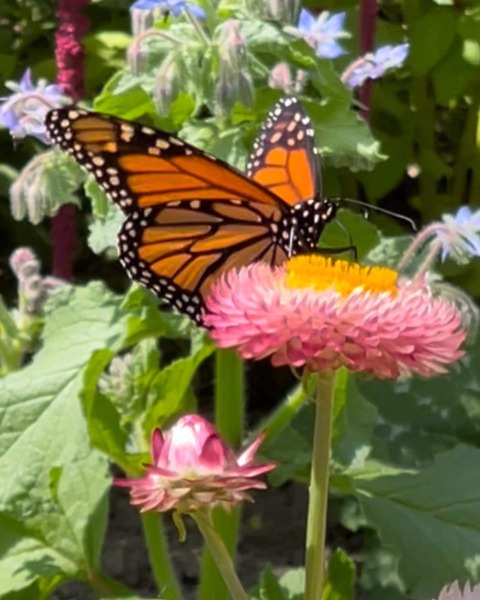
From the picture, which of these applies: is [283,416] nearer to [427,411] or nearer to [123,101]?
[123,101]

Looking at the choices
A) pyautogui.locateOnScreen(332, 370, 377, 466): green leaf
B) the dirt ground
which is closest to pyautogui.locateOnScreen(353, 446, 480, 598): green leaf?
pyautogui.locateOnScreen(332, 370, 377, 466): green leaf

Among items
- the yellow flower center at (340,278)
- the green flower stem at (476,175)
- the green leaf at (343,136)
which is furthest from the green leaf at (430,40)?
the yellow flower center at (340,278)

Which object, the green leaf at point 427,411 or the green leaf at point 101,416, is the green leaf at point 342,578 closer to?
the green leaf at point 101,416

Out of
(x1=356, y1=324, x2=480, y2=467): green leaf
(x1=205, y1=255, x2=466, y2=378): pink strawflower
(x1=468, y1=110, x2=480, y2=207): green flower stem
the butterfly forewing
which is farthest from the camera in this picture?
(x1=468, y1=110, x2=480, y2=207): green flower stem

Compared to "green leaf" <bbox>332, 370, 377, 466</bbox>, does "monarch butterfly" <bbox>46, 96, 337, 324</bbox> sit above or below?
above

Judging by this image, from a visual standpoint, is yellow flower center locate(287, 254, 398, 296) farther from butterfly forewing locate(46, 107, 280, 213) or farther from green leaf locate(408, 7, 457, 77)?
green leaf locate(408, 7, 457, 77)

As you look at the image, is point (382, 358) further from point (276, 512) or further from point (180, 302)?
point (276, 512)

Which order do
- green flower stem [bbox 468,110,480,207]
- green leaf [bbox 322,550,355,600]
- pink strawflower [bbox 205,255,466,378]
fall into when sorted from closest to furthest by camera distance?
pink strawflower [bbox 205,255,466,378] → green leaf [bbox 322,550,355,600] → green flower stem [bbox 468,110,480,207]
